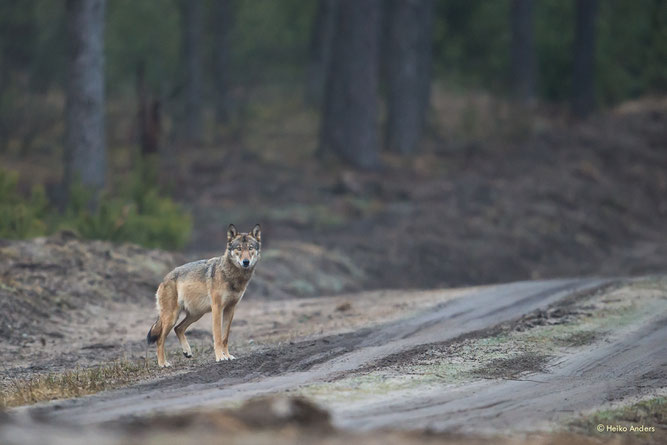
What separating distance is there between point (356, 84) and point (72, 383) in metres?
21.2

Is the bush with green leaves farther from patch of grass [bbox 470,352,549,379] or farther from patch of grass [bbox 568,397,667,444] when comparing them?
patch of grass [bbox 568,397,667,444]

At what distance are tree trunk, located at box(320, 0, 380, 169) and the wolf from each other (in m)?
18.3

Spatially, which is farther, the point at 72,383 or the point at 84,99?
the point at 84,99

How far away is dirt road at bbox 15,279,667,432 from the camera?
27.2ft

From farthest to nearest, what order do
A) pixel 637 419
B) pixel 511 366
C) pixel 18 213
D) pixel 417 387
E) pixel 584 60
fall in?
pixel 584 60
pixel 18 213
pixel 511 366
pixel 417 387
pixel 637 419

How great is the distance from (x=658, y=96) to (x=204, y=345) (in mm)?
31435

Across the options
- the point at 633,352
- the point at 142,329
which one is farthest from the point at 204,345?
the point at 633,352

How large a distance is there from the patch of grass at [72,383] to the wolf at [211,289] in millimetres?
602

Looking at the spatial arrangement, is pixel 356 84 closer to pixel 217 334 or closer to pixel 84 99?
pixel 84 99

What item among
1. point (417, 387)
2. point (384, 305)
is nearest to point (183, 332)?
point (417, 387)

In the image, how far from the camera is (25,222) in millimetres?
17172

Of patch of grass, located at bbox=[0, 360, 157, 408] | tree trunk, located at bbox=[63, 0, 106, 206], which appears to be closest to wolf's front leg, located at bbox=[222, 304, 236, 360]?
patch of grass, located at bbox=[0, 360, 157, 408]

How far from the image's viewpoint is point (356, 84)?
29.7 metres

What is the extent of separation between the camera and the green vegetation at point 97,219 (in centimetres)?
1720
